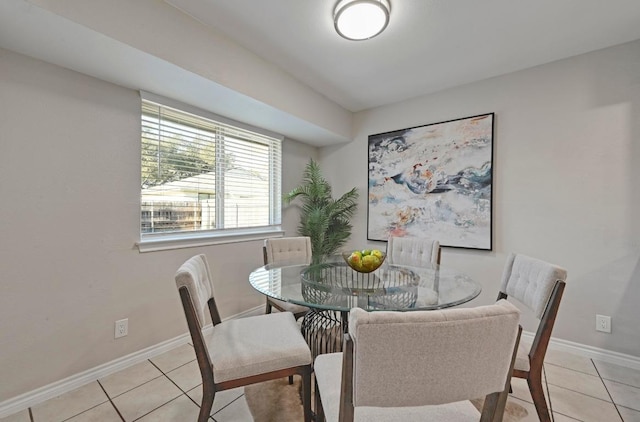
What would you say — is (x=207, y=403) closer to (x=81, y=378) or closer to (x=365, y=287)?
(x=365, y=287)

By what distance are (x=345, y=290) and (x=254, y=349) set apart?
58 centimetres

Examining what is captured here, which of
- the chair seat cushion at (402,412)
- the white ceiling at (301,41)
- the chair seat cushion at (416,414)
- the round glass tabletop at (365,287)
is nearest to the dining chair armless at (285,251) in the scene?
the round glass tabletop at (365,287)

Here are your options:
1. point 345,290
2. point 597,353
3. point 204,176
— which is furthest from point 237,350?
point 597,353

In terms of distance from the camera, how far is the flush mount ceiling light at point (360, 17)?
5.49 feet

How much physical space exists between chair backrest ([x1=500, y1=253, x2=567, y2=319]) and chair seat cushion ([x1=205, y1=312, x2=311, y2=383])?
1.21m

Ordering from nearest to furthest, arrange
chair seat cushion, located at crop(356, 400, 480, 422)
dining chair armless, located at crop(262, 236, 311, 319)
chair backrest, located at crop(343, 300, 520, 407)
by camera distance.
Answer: chair backrest, located at crop(343, 300, 520, 407)
chair seat cushion, located at crop(356, 400, 480, 422)
dining chair armless, located at crop(262, 236, 311, 319)

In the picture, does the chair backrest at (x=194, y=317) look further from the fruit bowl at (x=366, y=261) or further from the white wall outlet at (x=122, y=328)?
the white wall outlet at (x=122, y=328)

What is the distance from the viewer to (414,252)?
2643mm

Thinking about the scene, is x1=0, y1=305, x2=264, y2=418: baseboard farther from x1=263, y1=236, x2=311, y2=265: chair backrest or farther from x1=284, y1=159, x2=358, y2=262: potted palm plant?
x1=284, y1=159, x2=358, y2=262: potted palm plant

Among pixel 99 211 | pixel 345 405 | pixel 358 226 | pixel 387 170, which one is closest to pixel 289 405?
pixel 345 405

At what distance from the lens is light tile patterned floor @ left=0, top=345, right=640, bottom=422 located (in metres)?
1.57

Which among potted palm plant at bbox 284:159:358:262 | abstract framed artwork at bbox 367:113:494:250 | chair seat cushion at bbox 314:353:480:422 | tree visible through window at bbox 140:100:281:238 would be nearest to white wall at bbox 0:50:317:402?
tree visible through window at bbox 140:100:281:238

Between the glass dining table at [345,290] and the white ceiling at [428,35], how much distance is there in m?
1.77

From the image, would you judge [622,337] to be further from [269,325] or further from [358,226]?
[269,325]
